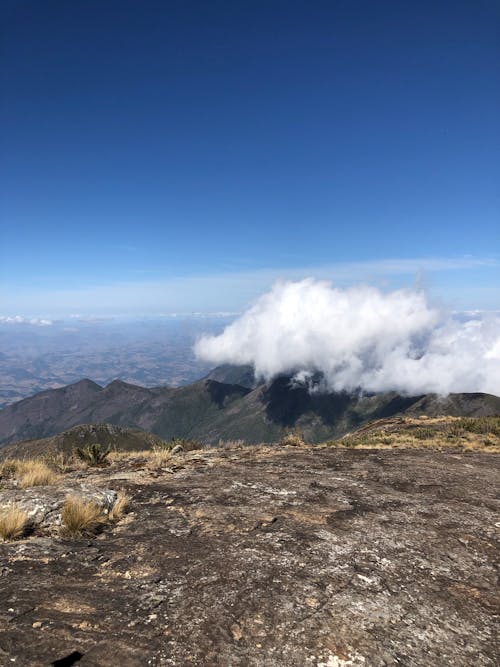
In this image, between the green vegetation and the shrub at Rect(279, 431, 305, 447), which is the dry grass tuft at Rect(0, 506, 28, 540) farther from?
the green vegetation

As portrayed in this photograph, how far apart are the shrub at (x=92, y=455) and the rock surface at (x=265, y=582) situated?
5.64m

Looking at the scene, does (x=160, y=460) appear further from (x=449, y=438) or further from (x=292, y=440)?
(x=449, y=438)

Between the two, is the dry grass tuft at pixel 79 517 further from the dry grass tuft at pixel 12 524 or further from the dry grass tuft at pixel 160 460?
the dry grass tuft at pixel 160 460

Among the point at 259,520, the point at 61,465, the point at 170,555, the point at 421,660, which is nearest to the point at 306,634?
the point at 421,660

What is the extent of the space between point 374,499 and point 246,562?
15.9 feet

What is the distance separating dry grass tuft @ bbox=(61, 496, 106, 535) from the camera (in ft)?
24.8

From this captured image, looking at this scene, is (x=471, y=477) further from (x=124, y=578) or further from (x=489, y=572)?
(x=124, y=578)

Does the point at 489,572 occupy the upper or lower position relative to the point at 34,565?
lower

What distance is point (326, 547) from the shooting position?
7113 mm

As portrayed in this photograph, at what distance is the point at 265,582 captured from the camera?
19.3 ft

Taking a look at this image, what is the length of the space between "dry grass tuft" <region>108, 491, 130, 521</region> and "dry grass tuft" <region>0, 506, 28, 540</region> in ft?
5.60

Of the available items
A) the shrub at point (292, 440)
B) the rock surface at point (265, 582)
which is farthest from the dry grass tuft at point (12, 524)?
the shrub at point (292, 440)

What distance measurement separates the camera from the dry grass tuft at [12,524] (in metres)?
7.18

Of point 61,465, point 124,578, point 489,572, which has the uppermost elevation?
point 124,578
